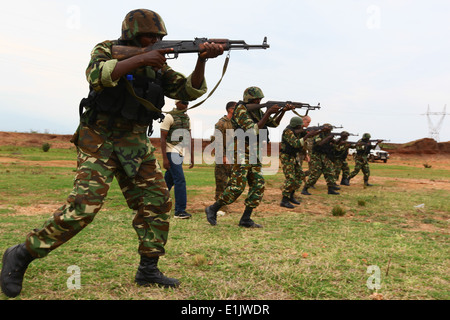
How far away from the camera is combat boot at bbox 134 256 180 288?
3.22m

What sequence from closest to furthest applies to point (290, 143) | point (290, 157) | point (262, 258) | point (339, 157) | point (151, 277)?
point (151, 277)
point (262, 258)
point (290, 143)
point (290, 157)
point (339, 157)

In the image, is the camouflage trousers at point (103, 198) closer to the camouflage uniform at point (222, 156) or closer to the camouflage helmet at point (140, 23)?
the camouflage helmet at point (140, 23)

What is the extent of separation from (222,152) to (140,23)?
4.76 m

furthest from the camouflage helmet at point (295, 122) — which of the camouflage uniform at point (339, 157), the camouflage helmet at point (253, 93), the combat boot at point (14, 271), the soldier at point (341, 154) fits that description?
the combat boot at point (14, 271)

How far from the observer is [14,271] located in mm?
2887

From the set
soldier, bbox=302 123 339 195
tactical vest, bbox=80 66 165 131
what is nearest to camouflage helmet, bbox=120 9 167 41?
tactical vest, bbox=80 66 165 131

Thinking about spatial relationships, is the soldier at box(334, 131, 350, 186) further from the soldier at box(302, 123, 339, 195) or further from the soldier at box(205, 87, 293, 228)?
the soldier at box(205, 87, 293, 228)

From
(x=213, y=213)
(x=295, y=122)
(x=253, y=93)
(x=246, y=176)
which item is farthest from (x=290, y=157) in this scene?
(x=213, y=213)

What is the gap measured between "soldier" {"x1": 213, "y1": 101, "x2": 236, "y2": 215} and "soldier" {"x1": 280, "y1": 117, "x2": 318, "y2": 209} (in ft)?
5.37

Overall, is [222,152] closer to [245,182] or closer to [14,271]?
[245,182]

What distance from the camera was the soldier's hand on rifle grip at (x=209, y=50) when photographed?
334 cm

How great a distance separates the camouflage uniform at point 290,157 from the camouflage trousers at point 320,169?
9.39 ft

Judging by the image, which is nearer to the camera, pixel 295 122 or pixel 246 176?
pixel 246 176
